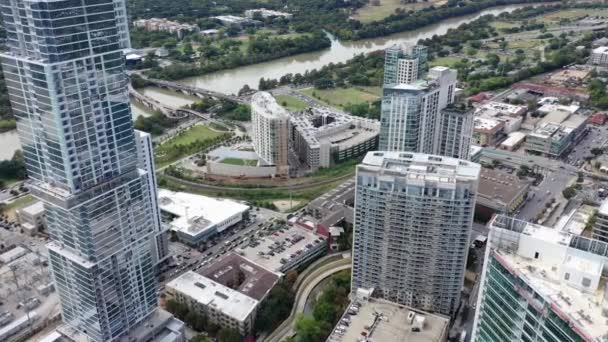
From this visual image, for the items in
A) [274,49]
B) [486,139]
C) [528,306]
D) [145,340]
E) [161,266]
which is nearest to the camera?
[528,306]

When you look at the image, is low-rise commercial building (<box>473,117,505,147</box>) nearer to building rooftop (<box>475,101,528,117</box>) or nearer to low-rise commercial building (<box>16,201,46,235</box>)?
building rooftop (<box>475,101,528,117</box>)

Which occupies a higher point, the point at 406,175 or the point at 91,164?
the point at 91,164

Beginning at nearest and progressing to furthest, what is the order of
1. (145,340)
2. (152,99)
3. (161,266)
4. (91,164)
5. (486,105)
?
(91,164)
(145,340)
(161,266)
(486,105)
(152,99)

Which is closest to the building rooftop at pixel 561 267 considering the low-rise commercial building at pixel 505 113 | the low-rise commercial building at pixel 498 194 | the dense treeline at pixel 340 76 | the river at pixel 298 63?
the low-rise commercial building at pixel 498 194

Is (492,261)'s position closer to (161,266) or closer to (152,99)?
(161,266)

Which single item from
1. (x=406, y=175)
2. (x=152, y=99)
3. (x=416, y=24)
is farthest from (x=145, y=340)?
(x=416, y=24)

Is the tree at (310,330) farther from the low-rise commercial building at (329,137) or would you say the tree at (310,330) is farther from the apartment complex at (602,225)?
the low-rise commercial building at (329,137)

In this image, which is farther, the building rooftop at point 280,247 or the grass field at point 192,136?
the grass field at point 192,136
